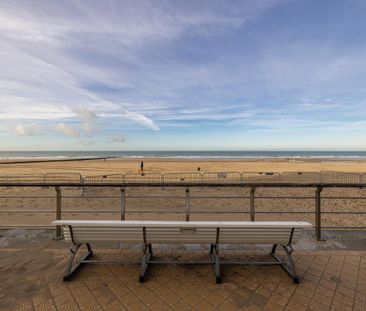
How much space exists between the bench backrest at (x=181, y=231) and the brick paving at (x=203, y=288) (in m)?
0.53

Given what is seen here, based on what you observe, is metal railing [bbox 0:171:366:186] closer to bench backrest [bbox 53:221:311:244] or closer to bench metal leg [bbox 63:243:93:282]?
bench metal leg [bbox 63:243:93:282]

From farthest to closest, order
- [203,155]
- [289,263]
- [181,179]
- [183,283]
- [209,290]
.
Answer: [203,155]
[181,179]
[289,263]
[183,283]
[209,290]

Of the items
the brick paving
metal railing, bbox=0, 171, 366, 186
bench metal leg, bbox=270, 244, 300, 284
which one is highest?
bench metal leg, bbox=270, 244, 300, 284

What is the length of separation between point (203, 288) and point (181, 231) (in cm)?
77

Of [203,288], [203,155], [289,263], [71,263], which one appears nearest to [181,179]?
[289,263]

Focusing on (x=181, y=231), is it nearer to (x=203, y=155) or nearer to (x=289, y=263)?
(x=289, y=263)

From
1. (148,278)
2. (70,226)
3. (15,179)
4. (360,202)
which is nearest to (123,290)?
A: (148,278)

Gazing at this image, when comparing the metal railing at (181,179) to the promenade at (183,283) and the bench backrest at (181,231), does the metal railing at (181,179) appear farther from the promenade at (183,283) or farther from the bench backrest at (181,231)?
the bench backrest at (181,231)

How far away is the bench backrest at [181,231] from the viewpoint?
3.05 m

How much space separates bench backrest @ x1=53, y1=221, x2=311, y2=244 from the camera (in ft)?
10.0

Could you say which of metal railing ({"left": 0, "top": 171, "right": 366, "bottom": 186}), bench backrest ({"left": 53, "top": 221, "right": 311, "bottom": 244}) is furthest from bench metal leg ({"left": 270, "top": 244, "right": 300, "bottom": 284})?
metal railing ({"left": 0, "top": 171, "right": 366, "bottom": 186})

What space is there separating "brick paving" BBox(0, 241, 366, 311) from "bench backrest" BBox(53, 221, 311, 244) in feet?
1.73

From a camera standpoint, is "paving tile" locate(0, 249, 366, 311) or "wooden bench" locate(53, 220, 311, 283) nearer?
"paving tile" locate(0, 249, 366, 311)

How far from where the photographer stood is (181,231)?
310 cm
